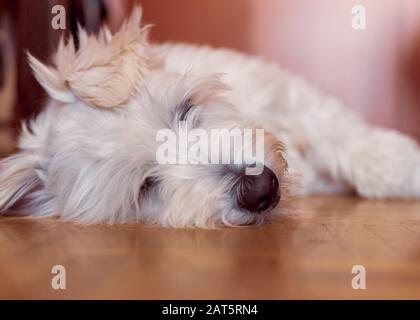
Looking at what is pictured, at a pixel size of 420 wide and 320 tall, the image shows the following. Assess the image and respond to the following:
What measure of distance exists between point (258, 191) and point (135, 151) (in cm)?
36

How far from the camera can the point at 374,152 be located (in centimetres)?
235

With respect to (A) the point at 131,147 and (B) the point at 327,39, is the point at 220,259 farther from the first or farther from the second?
(B) the point at 327,39

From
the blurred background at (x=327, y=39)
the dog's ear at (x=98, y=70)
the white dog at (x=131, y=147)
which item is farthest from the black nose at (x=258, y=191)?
the blurred background at (x=327, y=39)

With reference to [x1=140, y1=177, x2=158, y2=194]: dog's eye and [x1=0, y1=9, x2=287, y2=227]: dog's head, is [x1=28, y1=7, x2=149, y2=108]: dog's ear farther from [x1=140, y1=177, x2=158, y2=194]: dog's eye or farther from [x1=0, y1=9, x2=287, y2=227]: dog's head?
[x1=140, y1=177, x2=158, y2=194]: dog's eye

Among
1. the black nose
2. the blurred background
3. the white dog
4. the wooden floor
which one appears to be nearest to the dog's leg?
the white dog

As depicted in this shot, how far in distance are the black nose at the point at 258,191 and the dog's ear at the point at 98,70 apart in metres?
0.45

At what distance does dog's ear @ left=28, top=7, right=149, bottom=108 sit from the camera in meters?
1.83

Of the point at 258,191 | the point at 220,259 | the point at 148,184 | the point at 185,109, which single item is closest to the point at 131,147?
the point at 148,184

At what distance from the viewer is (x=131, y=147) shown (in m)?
1.77

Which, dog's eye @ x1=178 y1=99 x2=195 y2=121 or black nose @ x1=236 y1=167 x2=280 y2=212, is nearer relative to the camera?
black nose @ x1=236 y1=167 x2=280 y2=212

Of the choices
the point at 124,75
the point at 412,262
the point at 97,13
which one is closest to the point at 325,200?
the point at 124,75

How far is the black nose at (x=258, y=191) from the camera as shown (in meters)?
1.65

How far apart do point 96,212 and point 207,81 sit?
0.53 meters

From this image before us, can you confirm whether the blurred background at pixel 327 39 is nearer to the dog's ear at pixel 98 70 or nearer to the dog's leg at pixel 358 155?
→ the dog's leg at pixel 358 155
